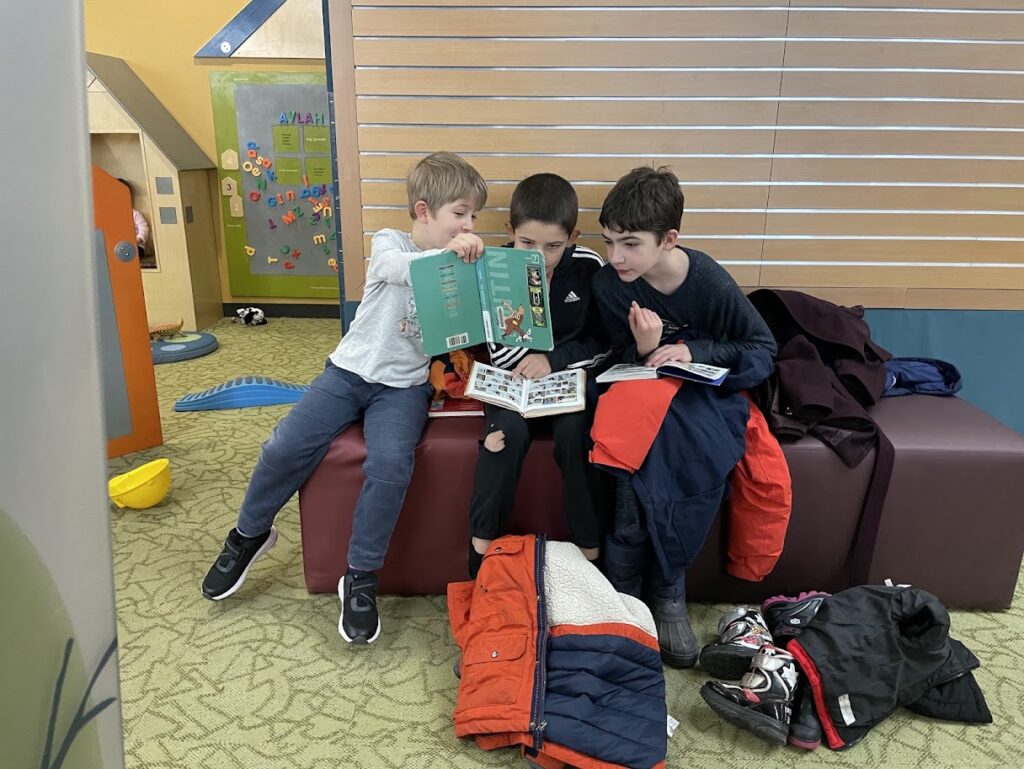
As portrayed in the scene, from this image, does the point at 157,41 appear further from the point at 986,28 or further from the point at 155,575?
the point at 986,28

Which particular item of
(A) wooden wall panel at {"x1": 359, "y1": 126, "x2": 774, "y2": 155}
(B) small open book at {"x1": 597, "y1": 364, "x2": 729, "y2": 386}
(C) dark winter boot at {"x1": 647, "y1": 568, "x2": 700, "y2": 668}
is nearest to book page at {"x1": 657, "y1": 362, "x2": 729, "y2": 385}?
(B) small open book at {"x1": 597, "y1": 364, "x2": 729, "y2": 386}

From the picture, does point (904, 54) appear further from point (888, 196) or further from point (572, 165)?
point (572, 165)

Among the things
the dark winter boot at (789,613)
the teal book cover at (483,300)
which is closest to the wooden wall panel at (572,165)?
the teal book cover at (483,300)

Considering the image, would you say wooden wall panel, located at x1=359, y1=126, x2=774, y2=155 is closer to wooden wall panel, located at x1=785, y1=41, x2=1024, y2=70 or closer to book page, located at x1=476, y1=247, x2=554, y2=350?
wooden wall panel, located at x1=785, y1=41, x2=1024, y2=70

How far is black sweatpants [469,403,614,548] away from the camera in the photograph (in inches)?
69.4

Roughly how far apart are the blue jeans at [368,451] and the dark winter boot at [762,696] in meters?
0.83

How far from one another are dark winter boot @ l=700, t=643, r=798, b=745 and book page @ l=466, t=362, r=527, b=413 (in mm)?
767

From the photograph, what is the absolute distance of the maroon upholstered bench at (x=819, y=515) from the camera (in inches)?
72.5

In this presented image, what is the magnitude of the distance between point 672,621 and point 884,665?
1.53ft

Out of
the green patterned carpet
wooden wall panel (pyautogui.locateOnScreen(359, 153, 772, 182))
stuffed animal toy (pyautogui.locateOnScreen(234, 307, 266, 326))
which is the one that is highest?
wooden wall panel (pyautogui.locateOnScreen(359, 153, 772, 182))

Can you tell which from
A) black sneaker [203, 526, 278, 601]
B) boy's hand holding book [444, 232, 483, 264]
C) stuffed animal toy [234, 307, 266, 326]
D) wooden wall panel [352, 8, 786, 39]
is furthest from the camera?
stuffed animal toy [234, 307, 266, 326]

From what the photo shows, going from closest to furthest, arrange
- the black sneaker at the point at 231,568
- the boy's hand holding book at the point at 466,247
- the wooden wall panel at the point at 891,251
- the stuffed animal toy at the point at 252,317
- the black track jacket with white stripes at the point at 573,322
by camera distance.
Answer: the boy's hand holding book at the point at 466,247, the black sneaker at the point at 231,568, the black track jacket with white stripes at the point at 573,322, the wooden wall panel at the point at 891,251, the stuffed animal toy at the point at 252,317

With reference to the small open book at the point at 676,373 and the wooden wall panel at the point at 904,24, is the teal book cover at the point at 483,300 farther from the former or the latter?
the wooden wall panel at the point at 904,24

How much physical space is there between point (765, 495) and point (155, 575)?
167 centimetres
